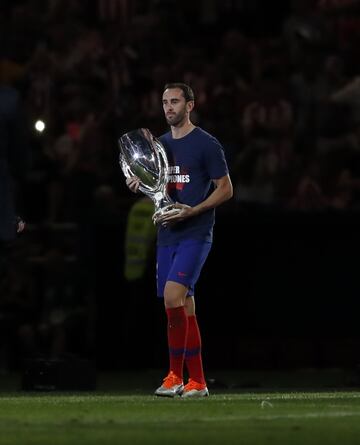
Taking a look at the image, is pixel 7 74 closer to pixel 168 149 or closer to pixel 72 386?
pixel 168 149

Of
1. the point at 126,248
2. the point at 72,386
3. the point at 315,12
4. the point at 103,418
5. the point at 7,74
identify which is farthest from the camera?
the point at 315,12

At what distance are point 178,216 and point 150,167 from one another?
18.6 inches

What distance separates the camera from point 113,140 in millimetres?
16297

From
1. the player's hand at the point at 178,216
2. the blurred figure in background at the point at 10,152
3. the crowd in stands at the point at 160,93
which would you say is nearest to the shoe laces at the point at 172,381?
the player's hand at the point at 178,216

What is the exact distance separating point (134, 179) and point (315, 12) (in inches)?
325

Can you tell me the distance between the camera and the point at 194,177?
995 centimetres

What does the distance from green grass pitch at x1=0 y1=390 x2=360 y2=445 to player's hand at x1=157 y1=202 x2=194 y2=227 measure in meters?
1.13

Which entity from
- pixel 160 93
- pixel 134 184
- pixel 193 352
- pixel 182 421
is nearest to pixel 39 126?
pixel 160 93

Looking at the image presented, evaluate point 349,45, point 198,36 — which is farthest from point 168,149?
point 198,36

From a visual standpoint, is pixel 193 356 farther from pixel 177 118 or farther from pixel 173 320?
pixel 177 118

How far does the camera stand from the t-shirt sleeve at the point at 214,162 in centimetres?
991

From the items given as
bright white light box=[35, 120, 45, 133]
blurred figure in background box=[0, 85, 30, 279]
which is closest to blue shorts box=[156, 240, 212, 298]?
blurred figure in background box=[0, 85, 30, 279]

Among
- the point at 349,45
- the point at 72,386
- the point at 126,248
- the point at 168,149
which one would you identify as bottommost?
the point at 72,386

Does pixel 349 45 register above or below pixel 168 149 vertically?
above
